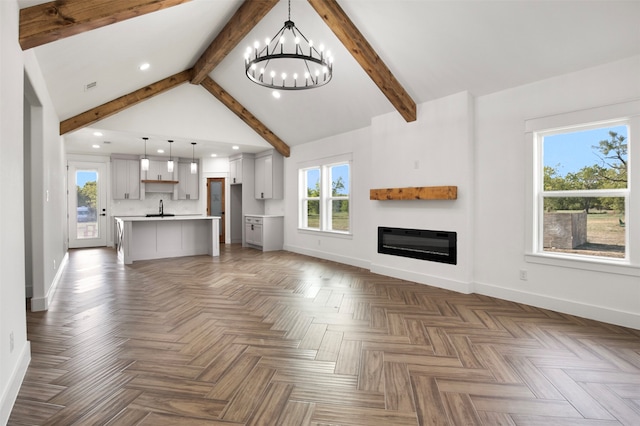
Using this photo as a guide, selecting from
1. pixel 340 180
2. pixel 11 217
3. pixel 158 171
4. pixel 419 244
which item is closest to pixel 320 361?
pixel 11 217

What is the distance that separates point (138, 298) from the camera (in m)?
4.16

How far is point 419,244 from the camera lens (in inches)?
197

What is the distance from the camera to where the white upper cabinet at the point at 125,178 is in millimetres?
9031

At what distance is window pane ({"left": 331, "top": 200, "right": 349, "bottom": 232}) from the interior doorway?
161 inches

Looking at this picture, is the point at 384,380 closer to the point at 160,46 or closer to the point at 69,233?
the point at 160,46

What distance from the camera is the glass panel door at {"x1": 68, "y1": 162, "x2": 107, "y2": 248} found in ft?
29.2

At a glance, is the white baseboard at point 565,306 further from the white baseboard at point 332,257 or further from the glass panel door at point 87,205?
the glass panel door at point 87,205

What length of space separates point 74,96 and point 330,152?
419cm

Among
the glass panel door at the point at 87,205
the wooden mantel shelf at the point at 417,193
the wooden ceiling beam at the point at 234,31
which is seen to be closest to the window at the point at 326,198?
the wooden mantel shelf at the point at 417,193

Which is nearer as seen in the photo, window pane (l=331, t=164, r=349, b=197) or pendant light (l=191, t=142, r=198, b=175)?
window pane (l=331, t=164, r=349, b=197)

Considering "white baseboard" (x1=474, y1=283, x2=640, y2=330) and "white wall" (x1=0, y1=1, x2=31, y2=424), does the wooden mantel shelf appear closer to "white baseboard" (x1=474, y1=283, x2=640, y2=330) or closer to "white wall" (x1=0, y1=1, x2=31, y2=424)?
"white baseboard" (x1=474, y1=283, x2=640, y2=330)

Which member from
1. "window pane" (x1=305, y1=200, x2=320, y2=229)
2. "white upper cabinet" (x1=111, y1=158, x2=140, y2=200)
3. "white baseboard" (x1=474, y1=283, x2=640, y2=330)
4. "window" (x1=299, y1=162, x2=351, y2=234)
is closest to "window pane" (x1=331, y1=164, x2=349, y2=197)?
"window" (x1=299, y1=162, x2=351, y2=234)

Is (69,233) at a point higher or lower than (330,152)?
lower

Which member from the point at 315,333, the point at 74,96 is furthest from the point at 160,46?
the point at 315,333
